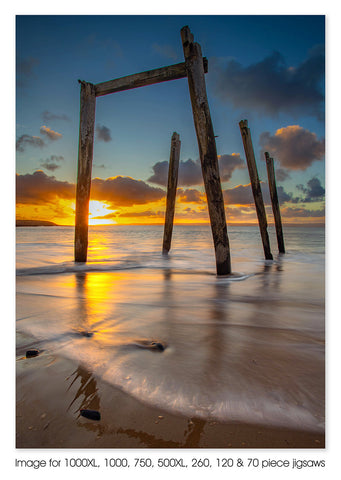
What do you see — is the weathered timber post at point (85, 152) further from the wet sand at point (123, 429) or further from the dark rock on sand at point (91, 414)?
the dark rock on sand at point (91, 414)

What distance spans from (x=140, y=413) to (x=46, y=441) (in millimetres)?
347

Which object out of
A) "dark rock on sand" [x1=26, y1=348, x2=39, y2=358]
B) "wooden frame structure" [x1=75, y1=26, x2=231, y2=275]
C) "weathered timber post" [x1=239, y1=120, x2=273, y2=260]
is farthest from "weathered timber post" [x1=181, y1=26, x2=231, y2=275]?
"weathered timber post" [x1=239, y1=120, x2=273, y2=260]

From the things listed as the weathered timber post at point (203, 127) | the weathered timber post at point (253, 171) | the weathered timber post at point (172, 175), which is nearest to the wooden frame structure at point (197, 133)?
the weathered timber post at point (203, 127)

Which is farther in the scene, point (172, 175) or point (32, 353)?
point (172, 175)

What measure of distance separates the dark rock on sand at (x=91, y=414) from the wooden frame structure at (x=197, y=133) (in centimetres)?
363

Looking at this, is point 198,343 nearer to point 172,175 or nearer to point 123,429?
point 123,429

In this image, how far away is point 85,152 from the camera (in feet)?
17.1

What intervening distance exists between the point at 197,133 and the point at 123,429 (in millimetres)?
4220

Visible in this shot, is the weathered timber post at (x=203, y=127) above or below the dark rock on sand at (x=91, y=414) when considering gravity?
above

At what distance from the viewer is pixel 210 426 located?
916 millimetres

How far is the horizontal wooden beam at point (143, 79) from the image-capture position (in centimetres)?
484

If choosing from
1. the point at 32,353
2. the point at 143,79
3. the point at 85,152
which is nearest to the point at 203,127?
the point at 143,79
